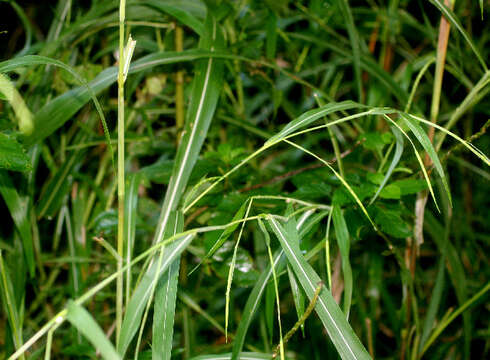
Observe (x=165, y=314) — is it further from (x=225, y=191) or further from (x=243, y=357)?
(x=225, y=191)

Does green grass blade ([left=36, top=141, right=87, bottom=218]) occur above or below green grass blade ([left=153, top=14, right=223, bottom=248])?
below

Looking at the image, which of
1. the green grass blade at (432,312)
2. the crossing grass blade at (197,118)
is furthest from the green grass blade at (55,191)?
the green grass blade at (432,312)

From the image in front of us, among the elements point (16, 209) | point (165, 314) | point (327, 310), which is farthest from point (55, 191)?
point (327, 310)

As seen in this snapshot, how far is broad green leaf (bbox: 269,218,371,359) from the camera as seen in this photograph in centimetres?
43

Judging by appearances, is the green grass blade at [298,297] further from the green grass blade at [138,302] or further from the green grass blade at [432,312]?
the green grass blade at [432,312]

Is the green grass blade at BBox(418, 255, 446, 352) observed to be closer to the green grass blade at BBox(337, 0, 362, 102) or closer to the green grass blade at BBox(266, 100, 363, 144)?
the green grass blade at BBox(337, 0, 362, 102)

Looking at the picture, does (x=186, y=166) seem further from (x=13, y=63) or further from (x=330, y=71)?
(x=330, y=71)

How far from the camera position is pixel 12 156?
Answer: 500 millimetres

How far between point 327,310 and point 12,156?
1.20 feet

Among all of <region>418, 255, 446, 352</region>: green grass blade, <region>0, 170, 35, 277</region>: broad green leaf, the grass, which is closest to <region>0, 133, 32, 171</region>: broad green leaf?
the grass

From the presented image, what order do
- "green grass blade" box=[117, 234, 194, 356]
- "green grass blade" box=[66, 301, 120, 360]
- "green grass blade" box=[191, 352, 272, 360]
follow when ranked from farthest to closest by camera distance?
"green grass blade" box=[191, 352, 272, 360]
"green grass blade" box=[117, 234, 194, 356]
"green grass blade" box=[66, 301, 120, 360]

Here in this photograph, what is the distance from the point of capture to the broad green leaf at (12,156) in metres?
0.49

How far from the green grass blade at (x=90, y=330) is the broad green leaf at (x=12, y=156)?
9.5 inches

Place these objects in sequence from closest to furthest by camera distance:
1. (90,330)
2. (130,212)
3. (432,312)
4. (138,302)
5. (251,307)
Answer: (90,330)
(138,302)
(251,307)
(130,212)
(432,312)
